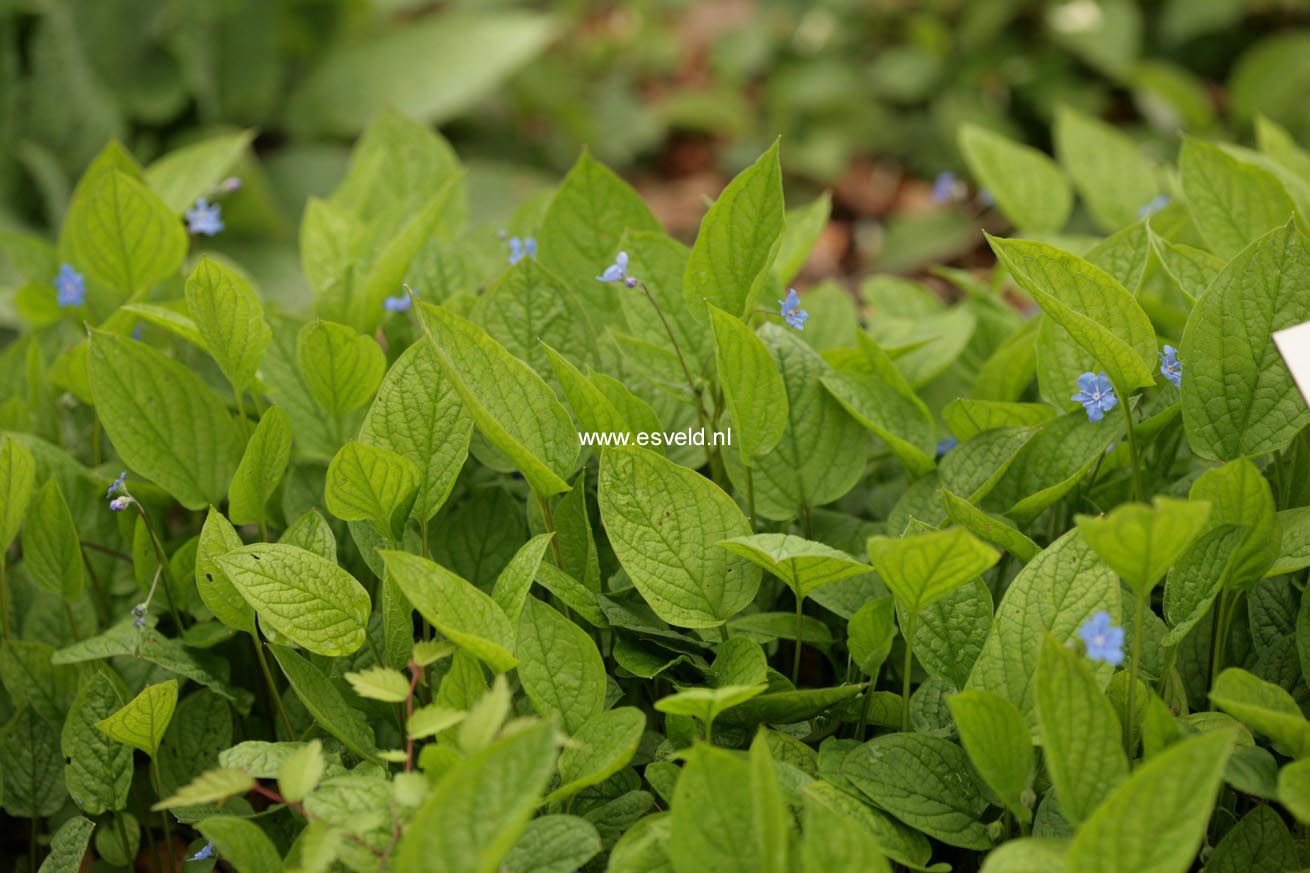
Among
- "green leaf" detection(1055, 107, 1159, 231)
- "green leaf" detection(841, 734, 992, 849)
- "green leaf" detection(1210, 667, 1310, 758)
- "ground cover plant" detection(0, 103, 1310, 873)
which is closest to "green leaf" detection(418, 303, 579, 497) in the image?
"ground cover plant" detection(0, 103, 1310, 873)

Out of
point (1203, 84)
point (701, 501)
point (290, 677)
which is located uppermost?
point (701, 501)

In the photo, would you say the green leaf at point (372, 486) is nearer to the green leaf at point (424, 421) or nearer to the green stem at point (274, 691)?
the green leaf at point (424, 421)

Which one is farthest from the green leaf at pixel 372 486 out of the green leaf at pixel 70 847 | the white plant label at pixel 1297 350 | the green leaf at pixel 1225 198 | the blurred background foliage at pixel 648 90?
the blurred background foliage at pixel 648 90

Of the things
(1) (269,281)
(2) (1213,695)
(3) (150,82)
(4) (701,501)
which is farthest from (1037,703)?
(3) (150,82)

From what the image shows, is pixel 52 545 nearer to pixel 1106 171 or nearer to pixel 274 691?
pixel 274 691

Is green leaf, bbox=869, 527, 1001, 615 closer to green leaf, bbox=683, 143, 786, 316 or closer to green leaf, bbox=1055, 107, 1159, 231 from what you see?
green leaf, bbox=683, 143, 786, 316

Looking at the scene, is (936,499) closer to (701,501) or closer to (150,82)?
(701,501)
